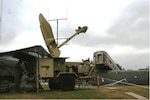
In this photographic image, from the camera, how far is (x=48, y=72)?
18.2m

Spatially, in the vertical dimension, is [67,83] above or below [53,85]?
above

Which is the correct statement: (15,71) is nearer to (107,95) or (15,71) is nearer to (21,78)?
(21,78)

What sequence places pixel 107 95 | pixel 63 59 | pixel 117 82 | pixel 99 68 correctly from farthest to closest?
1. pixel 99 68
2. pixel 117 82
3. pixel 63 59
4. pixel 107 95

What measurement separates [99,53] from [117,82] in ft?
10.5

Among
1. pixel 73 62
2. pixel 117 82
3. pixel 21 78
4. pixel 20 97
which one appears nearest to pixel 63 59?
pixel 73 62

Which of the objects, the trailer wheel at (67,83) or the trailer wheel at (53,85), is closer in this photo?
the trailer wheel at (67,83)

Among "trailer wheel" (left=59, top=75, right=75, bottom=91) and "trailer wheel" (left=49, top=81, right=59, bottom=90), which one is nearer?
"trailer wheel" (left=59, top=75, right=75, bottom=91)

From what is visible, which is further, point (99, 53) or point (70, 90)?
point (99, 53)

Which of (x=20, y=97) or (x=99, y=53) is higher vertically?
(x=99, y=53)

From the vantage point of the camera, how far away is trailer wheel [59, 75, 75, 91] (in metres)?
18.5

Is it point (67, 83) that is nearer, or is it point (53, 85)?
point (67, 83)

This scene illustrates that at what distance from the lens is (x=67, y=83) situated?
18.6 meters

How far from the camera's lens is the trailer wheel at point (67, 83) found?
727 inches

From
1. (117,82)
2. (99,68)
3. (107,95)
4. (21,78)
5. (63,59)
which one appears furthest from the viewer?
(99,68)
